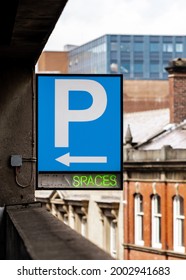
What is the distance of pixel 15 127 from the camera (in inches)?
591

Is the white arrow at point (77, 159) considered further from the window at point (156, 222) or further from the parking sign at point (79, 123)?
the window at point (156, 222)

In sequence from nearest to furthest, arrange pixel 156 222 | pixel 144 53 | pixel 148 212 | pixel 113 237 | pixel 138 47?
pixel 156 222, pixel 148 212, pixel 113 237, pixel 138 47, pixel 144 53

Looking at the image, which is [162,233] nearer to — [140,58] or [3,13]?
[3,13]

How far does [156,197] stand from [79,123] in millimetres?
34148

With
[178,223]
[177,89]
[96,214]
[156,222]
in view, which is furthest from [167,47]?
[178,223]

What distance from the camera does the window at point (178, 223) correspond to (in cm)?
4684

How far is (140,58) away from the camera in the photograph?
176 metres

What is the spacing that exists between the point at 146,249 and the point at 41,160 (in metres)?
34.7

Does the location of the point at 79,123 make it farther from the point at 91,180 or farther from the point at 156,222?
the point at 156,222

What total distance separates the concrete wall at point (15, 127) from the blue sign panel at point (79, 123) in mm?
226

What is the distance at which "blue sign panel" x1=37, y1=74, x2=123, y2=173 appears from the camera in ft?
48.1

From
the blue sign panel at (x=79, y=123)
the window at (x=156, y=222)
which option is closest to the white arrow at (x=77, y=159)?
the blue sign panel at (x=79, y=123)

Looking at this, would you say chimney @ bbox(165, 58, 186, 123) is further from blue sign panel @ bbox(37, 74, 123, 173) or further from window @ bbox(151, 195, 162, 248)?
blue sign panel @ bbox(37, 74, 123, 173)
